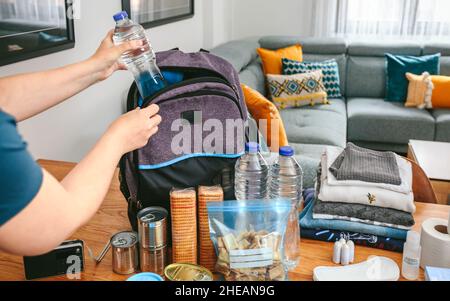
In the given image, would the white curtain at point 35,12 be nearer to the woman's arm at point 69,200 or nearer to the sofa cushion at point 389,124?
the woman's arm at point 69,200

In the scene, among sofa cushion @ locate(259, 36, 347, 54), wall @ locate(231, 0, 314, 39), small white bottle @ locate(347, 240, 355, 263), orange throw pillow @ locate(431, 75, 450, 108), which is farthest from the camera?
wall @ locate(231, 0, 314, 39)

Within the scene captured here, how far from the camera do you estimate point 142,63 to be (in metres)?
1.25

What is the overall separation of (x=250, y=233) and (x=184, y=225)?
0.15 metres

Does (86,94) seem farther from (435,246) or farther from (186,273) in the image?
(435,246)

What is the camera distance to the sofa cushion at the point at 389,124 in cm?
352

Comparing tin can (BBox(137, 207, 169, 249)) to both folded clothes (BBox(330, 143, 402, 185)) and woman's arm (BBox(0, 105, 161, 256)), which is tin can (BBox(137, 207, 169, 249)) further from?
folded clothes (BBox(330, 143, 402, 185))

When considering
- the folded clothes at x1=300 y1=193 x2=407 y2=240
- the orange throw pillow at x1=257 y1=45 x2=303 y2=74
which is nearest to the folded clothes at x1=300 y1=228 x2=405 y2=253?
the folded clothes at x1=300 y1=193 x2=407 y2=240

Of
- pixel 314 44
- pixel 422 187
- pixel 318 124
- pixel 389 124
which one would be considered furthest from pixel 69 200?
pixel 314 44

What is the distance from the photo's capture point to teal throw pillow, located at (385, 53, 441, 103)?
3.76 metres

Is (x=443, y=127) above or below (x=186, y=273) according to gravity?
below

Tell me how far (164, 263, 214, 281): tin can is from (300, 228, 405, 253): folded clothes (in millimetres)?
303

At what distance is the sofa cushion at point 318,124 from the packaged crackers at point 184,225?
206cm

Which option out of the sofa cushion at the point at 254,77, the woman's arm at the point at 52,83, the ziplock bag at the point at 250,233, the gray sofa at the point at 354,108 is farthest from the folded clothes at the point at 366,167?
the sofa cushion at the point at 254,77
